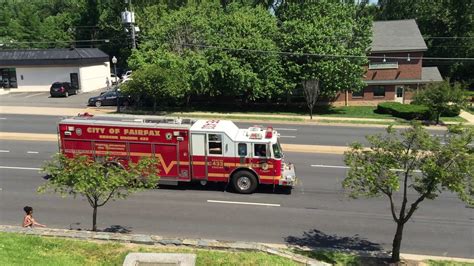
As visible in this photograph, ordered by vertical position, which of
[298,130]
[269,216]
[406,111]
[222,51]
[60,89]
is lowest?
[269,216]

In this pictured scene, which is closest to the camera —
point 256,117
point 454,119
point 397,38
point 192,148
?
point 192,148

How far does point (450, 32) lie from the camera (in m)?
58.4

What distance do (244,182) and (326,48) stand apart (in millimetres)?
23355

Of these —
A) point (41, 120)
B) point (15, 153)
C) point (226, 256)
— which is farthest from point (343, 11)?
point (226, 256)

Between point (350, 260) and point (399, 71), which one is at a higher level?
point (399, 71)

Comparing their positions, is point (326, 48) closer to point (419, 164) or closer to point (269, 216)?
point (269, 216)

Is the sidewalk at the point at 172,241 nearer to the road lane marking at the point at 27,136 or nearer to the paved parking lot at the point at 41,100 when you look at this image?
the road lane marking at the point at 27,136

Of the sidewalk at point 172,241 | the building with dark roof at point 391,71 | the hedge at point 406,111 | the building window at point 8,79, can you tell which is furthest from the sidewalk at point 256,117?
the sidewalk at point 172,241

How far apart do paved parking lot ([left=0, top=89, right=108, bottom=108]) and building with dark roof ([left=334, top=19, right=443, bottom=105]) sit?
1034 inches

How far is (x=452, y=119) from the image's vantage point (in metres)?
39.4

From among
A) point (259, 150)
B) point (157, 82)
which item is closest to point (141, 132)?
point (259, 150)

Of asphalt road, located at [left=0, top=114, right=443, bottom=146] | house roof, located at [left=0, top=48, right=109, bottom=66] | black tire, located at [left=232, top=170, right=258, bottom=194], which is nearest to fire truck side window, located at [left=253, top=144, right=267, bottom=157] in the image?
black tire, located at [left=232, top=170, right=258, bottom=194]

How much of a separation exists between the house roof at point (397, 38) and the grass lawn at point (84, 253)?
39.6 meters

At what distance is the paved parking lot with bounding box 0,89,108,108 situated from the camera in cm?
4316
